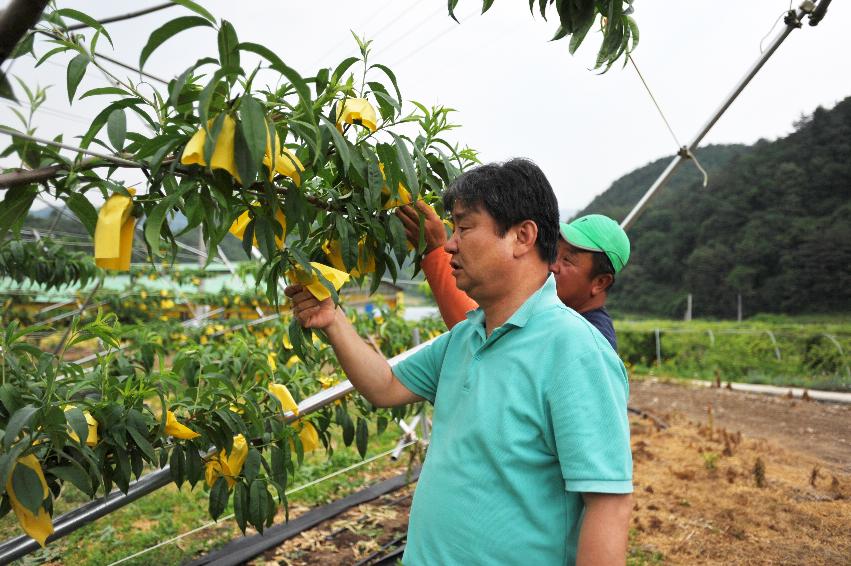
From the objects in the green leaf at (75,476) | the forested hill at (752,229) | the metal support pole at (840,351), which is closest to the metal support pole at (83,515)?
the green leaf at (75,476)

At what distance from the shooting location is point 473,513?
2.66 ft

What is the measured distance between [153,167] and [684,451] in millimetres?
4374

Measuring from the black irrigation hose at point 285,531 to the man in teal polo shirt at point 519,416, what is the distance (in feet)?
5.50

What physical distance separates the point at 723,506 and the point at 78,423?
3.17m

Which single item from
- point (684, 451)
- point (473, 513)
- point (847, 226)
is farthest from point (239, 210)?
point (847, 226)

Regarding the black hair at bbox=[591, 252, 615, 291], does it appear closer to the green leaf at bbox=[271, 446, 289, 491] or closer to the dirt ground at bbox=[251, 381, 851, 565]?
the green leaf at bbox=[271, 446, 289, 491]

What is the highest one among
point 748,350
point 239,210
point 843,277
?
point 239,210

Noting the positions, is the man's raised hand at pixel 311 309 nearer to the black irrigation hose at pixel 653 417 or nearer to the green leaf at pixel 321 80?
the green leaf at pixel 321 80

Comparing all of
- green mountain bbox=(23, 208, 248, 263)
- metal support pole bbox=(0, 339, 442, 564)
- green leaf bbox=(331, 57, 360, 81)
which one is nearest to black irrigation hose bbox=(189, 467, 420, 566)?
metal support pole bbox=(0, 339, 442, 564)

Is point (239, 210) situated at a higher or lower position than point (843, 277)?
higher

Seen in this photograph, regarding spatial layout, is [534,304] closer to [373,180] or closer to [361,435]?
[373,180]

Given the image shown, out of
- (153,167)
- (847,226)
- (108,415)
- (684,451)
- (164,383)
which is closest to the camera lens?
(153,167)

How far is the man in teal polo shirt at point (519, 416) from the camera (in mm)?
747

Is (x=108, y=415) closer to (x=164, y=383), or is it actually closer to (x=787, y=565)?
(x=164, y=383)
